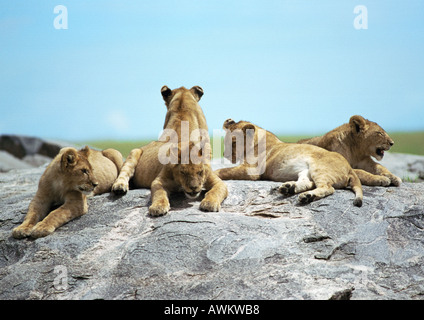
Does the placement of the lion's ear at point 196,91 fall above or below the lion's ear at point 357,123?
above

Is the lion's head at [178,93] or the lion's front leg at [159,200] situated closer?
the lion's front leg at [159,200]

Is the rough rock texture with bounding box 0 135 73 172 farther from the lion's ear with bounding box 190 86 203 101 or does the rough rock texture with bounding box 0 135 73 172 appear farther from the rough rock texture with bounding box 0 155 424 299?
the rough rock texture with bounding box 0 155 424 299

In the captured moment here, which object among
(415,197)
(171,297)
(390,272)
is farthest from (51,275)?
(415,197)

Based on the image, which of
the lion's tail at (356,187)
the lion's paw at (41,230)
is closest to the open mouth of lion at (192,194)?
the lion's paw at (41,230)

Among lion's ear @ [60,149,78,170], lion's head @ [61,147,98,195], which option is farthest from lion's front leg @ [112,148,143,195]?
lion's ear @ [60,149,78,170]

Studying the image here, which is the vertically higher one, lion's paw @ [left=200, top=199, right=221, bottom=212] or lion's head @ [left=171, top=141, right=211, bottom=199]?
lion's head @ [left=171, top=141, right=211, bottom=199]

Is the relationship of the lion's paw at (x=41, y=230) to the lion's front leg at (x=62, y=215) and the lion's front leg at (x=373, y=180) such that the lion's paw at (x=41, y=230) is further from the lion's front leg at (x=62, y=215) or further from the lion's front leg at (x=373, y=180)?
the lion's front leg at (x=373, y=180)

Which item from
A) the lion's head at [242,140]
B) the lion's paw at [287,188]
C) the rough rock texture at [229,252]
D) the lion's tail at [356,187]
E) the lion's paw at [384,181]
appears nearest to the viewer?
the rough rock texture at [229,252]

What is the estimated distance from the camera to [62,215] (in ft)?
23.1

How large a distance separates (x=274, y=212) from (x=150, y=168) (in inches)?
89.3

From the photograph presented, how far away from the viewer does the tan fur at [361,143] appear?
8.98 m

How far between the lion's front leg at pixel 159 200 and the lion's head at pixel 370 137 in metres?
3.69

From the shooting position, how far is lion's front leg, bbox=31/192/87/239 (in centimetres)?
673

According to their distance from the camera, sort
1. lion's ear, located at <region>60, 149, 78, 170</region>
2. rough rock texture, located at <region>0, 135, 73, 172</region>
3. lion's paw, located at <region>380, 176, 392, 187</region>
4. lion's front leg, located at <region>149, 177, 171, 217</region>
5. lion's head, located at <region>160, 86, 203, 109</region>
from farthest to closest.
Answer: rough rock texture, located at <region>0, 135, 73, 172</region> < lion's head, located at <region>160, 86, 203, 109</region> < lion's paw, located at <region>380, 176, 392, 187</region> < lion's ear, located at <region>60, 149, 78, 170</region> < lion's front leg, located at <region>149, 177, 171, 217</region>
